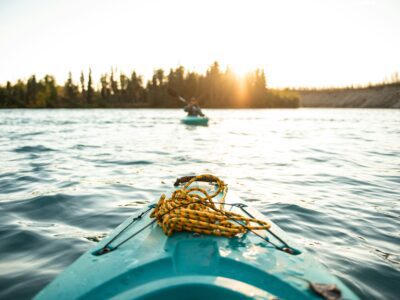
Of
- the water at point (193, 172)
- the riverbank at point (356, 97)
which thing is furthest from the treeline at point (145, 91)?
the water at point (193, 172)

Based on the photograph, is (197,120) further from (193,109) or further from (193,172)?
(193,172)

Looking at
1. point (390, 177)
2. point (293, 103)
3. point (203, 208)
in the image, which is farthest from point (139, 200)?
point (293, 103)

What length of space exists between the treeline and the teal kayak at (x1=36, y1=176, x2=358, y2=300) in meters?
74.9

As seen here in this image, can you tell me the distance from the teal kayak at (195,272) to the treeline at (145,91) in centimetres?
7487

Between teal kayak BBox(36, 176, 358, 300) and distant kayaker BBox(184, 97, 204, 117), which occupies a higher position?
distant kayaker BBox(184, 97, 204, 117)

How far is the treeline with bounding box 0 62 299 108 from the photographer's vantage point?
75438mm

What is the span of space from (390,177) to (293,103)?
288ft

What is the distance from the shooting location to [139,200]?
5129 millimetres

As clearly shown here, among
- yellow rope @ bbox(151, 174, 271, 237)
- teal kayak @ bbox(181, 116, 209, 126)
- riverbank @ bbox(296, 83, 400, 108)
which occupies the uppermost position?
riverbank @ bbox(296, 83, 400, 108)

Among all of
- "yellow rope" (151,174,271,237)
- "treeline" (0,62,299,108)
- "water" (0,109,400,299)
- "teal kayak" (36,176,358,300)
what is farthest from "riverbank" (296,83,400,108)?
"teal kayak" (36,176,358,300)

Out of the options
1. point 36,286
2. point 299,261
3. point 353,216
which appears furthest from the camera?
point 353,216

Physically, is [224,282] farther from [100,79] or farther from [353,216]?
[100,79]

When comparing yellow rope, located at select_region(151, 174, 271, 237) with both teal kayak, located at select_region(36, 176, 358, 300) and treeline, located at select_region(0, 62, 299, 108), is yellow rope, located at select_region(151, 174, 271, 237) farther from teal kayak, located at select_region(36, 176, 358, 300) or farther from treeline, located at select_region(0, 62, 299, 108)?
treeline, located at select_region(0, 62, 299, 108)

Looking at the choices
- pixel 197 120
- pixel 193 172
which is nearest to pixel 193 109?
pixel 197 120
